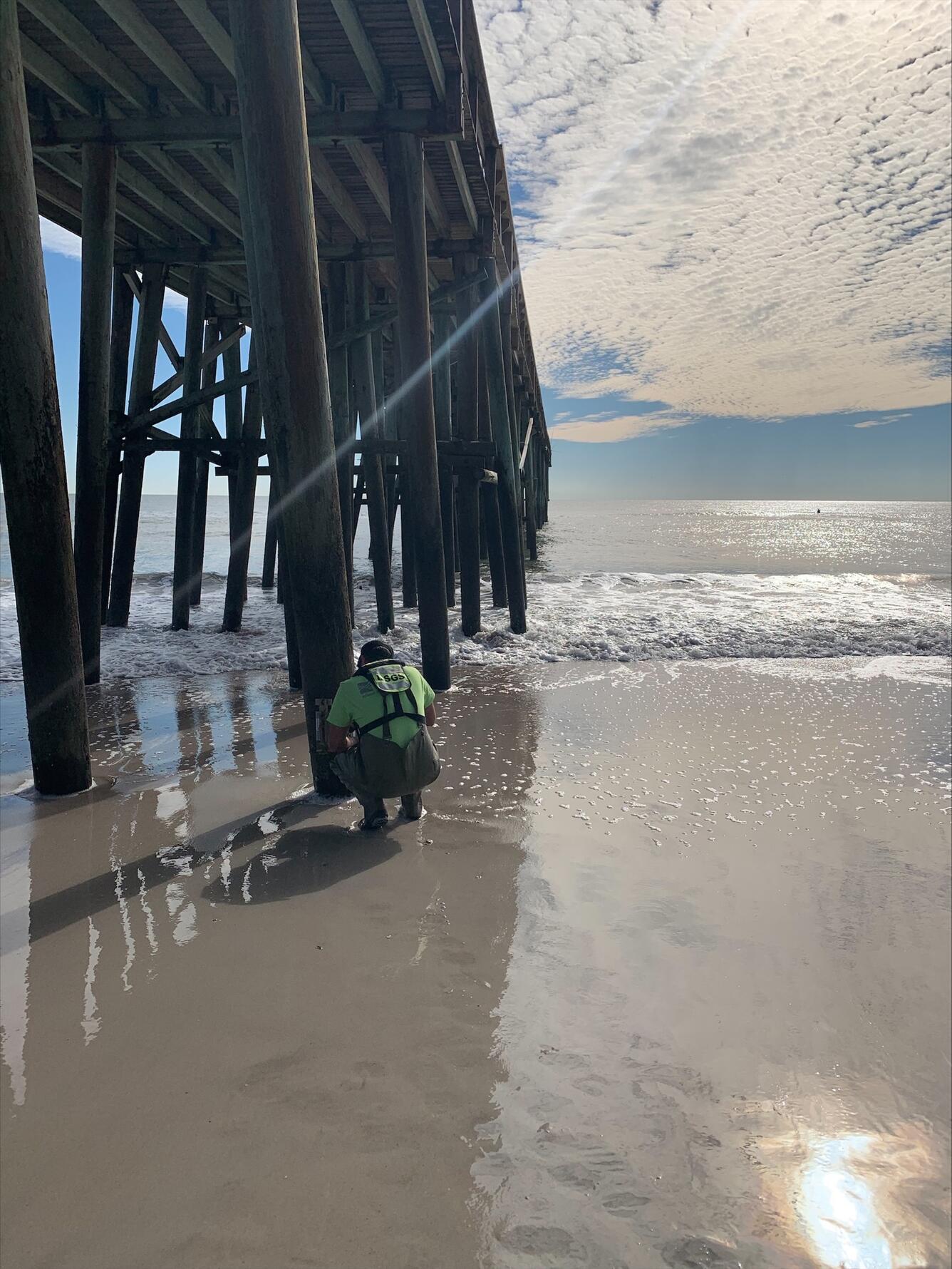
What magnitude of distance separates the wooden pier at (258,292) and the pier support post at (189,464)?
4 centimetres

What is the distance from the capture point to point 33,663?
4.28m

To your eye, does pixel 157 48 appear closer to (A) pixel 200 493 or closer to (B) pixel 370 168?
(B) pixel 370 168

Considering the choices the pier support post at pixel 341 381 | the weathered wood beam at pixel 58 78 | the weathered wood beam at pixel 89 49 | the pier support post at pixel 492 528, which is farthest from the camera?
the pier support post at pixel 492 528

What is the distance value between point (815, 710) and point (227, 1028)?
5.37 metres

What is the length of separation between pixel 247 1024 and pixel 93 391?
6006 mm

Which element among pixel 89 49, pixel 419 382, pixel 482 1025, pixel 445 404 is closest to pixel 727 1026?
pixel 482 1025

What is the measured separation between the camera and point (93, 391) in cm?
690

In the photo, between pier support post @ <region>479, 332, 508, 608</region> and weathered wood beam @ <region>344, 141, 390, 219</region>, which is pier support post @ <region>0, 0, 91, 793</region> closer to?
weathered wood beam @ <region>344, 141, 390, 219</region>

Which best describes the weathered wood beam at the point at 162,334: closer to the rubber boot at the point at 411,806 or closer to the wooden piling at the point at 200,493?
the wooden piling at the point at 200,493

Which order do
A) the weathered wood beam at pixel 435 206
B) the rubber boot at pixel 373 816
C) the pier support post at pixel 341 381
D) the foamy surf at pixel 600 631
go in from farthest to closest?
1. the foamy surf at pixel 600 631
2. the pier support post at pixel 341 381
3. the weathered wood beam at pixel 435 206
4. the rubber boot at pixel 373 816

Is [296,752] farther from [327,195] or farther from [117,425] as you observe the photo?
[327,195]

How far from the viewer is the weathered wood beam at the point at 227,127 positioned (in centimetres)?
599

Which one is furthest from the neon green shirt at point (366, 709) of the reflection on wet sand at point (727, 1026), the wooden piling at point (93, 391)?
the wooden piling at point (93, 391)

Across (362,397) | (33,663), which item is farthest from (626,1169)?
(362,397)
